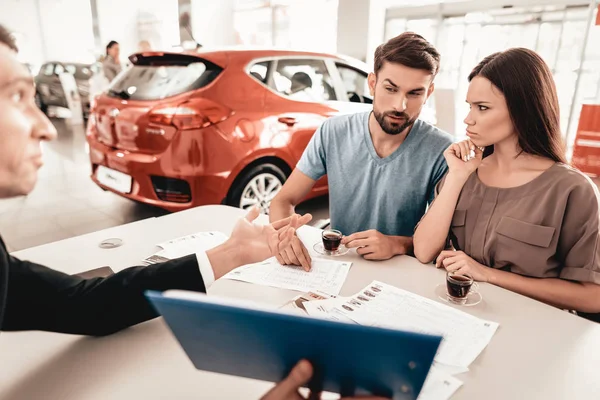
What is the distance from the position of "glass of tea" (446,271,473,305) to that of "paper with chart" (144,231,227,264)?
0.75 m

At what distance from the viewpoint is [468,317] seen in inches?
39.8

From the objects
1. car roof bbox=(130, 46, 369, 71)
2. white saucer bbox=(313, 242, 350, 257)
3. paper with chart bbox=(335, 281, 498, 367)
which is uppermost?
car roof bbox=(130, 46, 369, 71)

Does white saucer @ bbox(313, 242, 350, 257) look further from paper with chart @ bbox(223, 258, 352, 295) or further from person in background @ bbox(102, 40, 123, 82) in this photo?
person in background @ bbox(102, 40, 123, 82)

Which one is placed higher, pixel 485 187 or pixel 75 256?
pixel 485 187

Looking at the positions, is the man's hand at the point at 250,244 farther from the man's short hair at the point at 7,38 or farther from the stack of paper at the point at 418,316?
the man's short hair at the point at 7,38

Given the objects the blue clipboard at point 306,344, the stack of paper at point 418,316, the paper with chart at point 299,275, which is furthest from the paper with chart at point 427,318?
the blue clipboard at point 306,344

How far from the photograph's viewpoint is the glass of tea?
106 centimetres

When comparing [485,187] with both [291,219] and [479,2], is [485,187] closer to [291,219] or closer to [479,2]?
[291,219]

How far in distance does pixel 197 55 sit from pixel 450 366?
107 inches

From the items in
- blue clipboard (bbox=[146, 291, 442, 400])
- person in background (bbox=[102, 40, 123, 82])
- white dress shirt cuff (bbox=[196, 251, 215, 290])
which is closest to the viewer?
blue clipboard (bbox=[146, 291, 442, 400])

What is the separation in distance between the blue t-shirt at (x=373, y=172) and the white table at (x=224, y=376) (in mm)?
612

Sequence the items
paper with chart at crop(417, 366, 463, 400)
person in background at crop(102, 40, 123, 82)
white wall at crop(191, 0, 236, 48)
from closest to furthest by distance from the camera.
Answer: paper with chart at crop(417, 366, 463, 400) → person in background at crop(102, 40, 123, 82) → white wall at crop(191, 0, 236, 48)

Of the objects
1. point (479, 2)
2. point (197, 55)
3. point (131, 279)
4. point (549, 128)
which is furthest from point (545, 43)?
point (131, 279)

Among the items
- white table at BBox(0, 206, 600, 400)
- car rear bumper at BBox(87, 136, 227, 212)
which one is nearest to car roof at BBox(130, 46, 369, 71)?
car rear bumper at BBox(87, 136, 227, 212)
